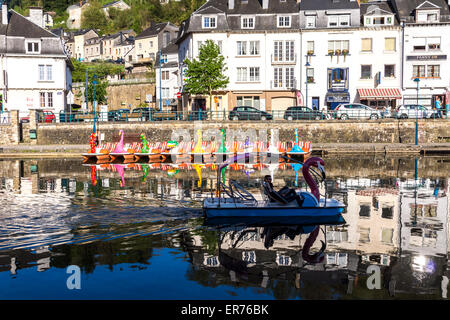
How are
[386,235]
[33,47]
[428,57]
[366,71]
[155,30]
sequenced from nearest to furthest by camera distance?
[386,235], [428,57], [33,47], [366,71], [155,30]

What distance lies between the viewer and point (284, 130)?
5162cm

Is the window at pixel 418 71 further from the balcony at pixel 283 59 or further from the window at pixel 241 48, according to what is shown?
the window at pixel 241 48

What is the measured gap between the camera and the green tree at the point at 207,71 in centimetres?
5819

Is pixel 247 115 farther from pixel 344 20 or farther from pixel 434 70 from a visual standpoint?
pixel 434 70

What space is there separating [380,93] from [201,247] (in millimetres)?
48829

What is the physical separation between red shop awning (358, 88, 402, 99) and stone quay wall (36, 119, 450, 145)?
10.2 metres

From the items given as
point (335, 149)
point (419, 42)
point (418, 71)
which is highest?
point (419, 42)

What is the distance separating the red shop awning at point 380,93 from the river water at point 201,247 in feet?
110

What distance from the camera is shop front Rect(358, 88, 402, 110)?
199 feet

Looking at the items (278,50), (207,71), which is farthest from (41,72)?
(278,50)

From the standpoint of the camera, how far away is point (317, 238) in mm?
17359

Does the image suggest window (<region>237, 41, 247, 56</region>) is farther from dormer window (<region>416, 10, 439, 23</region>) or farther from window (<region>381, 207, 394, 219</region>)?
window (<region>381, 207, 394, 219</region>)

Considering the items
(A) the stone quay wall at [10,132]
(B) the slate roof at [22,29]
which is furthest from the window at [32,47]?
(A) the stone quay wall at [10,132]

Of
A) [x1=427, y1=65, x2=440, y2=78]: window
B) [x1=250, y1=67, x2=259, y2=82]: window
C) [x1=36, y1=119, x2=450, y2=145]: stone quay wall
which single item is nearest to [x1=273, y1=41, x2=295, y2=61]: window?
[x1=250, y1=67, x2=259, y2=82]: window
